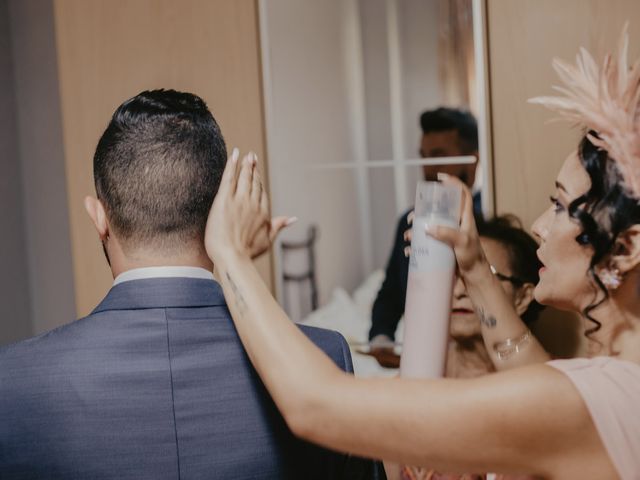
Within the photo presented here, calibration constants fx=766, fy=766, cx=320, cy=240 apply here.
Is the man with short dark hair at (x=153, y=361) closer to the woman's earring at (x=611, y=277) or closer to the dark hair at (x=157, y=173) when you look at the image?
the dark hair at (x=157, y=173)

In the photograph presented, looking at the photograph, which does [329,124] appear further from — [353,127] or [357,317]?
[357,317]

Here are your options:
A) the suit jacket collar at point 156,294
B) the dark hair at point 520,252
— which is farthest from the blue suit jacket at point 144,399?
the dark hair at point 520,252

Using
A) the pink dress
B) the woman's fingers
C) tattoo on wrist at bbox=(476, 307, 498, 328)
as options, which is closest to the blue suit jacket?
the woman's fingers

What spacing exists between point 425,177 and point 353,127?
18 cm

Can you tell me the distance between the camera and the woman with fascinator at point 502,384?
2.71 feet

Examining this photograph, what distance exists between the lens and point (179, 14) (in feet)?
5.47

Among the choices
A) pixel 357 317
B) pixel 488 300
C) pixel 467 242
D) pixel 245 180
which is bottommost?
pixel 357 317

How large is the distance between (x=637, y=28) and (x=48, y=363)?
3.82 ft

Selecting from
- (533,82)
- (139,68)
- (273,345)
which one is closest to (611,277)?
(273,345)

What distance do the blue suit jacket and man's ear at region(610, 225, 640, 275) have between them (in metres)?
0.44

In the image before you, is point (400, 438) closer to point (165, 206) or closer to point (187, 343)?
point (187, 343)

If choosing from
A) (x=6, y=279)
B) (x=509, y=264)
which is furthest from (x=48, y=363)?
(x=6, y=279)

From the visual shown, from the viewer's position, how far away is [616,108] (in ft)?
3.04

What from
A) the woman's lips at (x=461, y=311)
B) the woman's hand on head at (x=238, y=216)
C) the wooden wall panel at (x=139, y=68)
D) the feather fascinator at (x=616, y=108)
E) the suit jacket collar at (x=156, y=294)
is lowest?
the woman's lips at (x=461, y=311)
